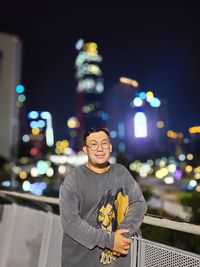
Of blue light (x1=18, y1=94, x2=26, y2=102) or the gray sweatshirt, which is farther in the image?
blue light (x1=18, y1=94, x2=26, y2=102)

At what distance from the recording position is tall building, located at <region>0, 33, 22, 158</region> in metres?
61.0

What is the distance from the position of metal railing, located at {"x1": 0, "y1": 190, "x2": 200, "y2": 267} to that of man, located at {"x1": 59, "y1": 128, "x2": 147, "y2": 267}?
0.92ft

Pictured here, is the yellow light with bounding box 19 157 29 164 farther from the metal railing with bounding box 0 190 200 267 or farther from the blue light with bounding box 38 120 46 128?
the metal railing with bounding box 0 190 200 267

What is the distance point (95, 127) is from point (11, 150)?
57.0 m

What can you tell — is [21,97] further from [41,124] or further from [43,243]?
[43,243]

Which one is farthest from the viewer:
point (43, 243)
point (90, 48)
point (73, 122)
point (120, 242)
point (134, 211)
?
point (90, 48)

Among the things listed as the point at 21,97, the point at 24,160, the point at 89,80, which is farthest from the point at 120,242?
the point at 89,80

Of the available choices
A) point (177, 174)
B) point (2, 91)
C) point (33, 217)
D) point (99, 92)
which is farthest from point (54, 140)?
point (33, 217)

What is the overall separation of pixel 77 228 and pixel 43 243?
154 cm

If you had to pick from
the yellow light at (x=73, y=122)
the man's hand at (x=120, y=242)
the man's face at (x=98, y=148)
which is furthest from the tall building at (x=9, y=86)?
the man's hand at (x=120, y=242)

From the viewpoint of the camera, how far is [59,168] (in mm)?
54062

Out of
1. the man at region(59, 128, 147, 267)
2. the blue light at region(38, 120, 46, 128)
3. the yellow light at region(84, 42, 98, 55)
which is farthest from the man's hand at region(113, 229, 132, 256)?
the yellow light at region(84, 42, 98, 55)

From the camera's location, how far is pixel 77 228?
2.06 m

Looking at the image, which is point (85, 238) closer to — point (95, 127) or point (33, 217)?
point (95, 127)
